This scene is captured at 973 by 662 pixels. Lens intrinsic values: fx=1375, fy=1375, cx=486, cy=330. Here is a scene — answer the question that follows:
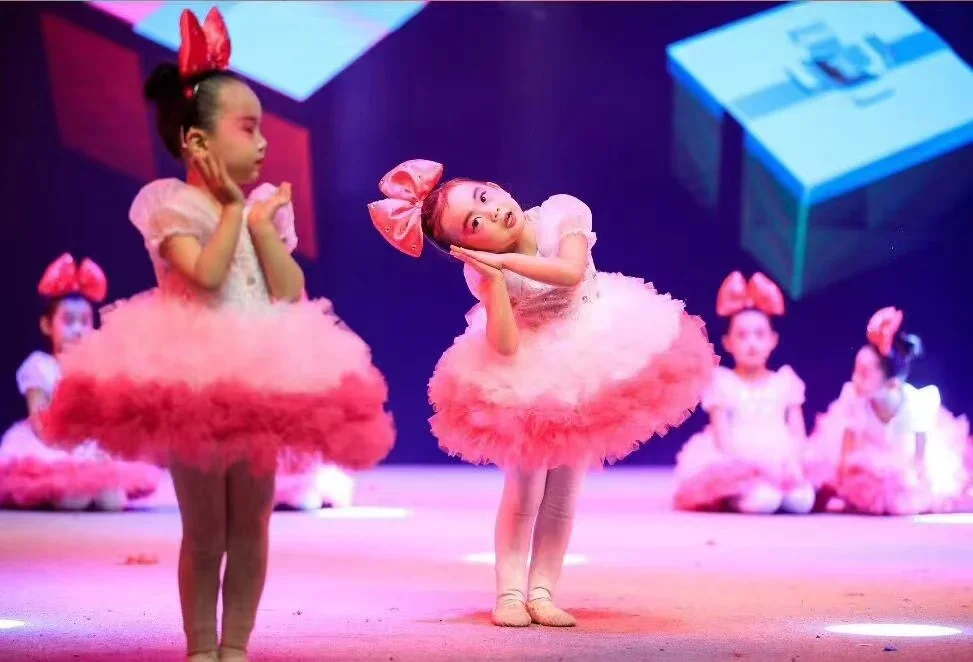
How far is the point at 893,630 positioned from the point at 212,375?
5.06ft

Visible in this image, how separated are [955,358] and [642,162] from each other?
2006 millimetres

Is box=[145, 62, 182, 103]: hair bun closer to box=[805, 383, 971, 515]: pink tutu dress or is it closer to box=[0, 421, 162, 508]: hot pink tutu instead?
box=[0, 421, 162, 508]: hot pink tutu

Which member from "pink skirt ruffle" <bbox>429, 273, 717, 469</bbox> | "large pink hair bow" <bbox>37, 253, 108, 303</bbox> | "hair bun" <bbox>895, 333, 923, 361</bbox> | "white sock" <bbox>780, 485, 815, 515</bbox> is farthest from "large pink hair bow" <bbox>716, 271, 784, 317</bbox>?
"pink skirt ruffle" <bbox>429, 273, 717, 469</bbox>

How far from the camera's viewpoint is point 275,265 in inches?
94.8

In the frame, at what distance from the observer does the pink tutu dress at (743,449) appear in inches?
222

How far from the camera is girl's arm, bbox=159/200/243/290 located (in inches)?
91.2

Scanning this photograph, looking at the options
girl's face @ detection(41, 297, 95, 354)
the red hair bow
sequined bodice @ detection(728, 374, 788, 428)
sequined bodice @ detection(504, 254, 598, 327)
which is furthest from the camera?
sequined bodice @ detection(728, 374, 788, 428)

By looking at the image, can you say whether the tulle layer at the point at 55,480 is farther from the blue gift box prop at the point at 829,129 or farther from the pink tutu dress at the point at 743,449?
the blue gift box prop at the point at 829,129

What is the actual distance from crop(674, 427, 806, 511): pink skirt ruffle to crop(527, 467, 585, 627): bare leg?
8.84ft

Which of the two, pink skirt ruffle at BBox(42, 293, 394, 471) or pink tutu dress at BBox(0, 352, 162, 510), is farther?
pink tutu dress at BBox(0, 352, 162, 510)

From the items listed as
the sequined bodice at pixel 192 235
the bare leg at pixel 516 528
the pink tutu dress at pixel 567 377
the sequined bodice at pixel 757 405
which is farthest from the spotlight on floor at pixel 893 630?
the sequined bodice at pixel 757 405

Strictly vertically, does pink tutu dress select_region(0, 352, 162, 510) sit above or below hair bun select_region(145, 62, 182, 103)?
below

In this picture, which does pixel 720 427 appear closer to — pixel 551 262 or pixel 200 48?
pixel 551 262

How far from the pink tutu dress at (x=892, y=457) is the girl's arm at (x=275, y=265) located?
12.4ft
